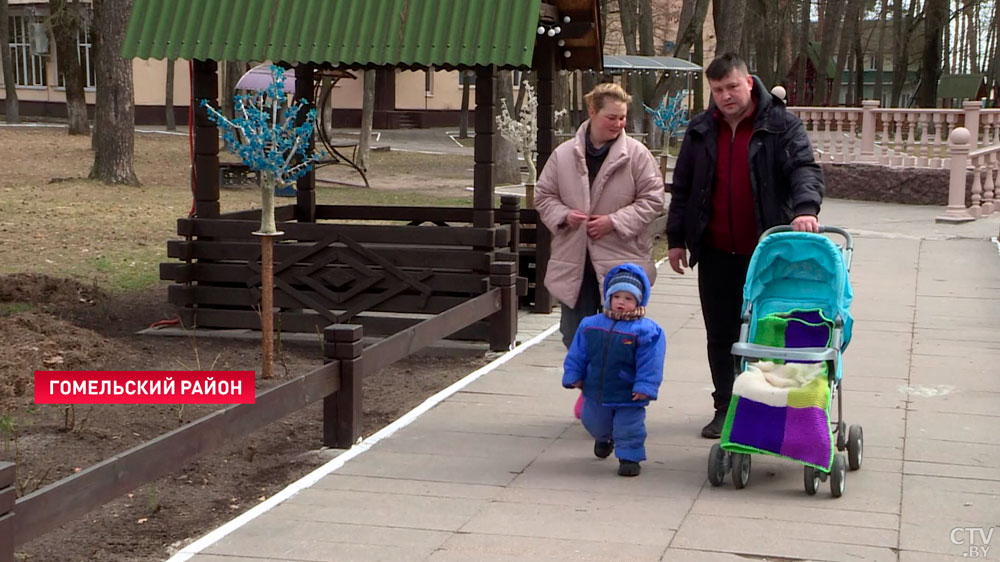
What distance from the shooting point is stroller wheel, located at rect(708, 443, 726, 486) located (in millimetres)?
6238

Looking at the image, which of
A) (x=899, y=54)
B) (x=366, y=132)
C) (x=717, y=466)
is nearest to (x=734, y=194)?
(x=717, y=466)

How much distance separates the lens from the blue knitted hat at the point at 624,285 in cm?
651

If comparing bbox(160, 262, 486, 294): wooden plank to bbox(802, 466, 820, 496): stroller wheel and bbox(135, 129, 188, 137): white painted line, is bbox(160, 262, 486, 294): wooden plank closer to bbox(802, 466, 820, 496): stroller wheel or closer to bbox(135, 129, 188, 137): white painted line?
bbox(802, 466, 820, 496): stroller wheel

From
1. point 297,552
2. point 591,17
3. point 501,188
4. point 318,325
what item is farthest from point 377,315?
point 501,188

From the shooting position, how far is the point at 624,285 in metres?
6.52

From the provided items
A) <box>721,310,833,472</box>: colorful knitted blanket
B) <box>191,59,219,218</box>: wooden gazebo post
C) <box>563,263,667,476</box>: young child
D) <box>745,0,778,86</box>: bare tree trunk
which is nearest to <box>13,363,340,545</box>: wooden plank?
<box>563,263,667,476</box>: young child

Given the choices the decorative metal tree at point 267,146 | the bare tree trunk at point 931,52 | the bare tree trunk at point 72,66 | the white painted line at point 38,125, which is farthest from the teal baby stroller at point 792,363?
the white painted line at point 38,125

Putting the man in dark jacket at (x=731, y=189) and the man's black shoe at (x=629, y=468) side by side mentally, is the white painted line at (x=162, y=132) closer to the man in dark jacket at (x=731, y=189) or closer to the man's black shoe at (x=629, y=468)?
the man in dark jacket at (x=731, y=189)

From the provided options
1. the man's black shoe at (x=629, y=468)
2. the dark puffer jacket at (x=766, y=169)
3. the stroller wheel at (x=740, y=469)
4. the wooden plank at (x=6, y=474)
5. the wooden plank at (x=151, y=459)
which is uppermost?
the dark puffer jacket at (x=766, y=169)

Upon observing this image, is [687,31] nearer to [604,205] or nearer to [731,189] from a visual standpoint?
[604,205]

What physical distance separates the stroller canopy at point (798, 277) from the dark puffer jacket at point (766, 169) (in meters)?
0.21

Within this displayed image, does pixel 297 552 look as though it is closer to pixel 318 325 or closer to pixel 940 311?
pixel 318 325

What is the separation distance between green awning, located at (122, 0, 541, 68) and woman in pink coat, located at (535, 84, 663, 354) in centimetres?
314

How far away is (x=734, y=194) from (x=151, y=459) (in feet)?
10.7
